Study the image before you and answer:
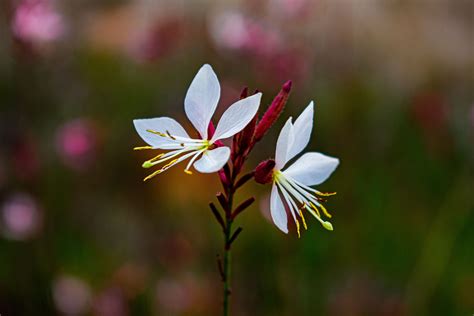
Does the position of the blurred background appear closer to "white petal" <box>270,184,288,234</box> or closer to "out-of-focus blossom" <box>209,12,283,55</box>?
"out-of-focus blossom" <box>209,12,283,55</box>

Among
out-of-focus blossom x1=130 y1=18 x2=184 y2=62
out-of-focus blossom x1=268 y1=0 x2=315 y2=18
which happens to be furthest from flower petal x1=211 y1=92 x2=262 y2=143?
out-of-focus blossom x1=130 y1=18 x2=184 y2=62
